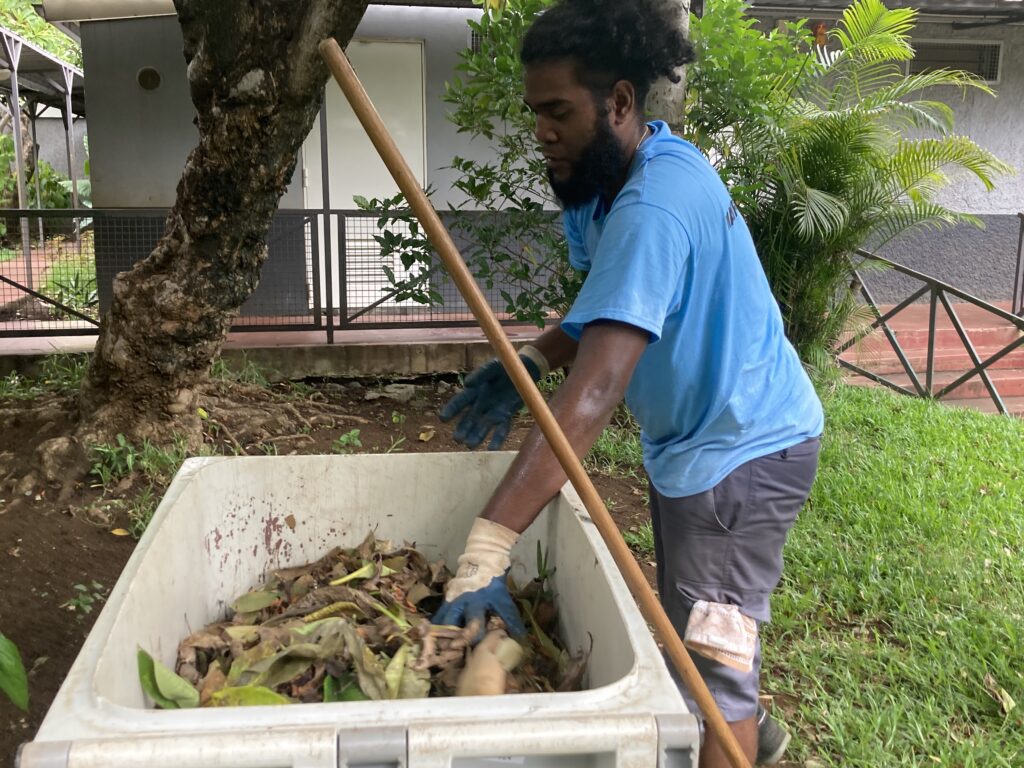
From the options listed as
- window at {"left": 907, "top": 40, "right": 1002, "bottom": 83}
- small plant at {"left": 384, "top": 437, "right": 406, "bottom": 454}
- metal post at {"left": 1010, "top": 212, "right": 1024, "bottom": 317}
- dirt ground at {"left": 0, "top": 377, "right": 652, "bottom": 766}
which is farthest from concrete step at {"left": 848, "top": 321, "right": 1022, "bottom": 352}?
small plant at {"left": 384, "top": 437, "right": 406, "bottom": 454}

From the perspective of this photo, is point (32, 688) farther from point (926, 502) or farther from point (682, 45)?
point (926, 502)

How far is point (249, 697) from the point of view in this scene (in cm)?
152

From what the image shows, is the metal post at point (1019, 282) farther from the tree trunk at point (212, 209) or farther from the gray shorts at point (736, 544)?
the gray shorts at point (736, 544)

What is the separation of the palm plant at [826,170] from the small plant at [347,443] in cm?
254

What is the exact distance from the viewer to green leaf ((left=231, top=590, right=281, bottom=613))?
221 centimetres

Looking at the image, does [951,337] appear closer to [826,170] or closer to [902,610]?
[826,170]

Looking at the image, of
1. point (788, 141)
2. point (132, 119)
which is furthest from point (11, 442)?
point (788, 141)

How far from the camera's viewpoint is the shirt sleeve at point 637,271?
5.20 ft

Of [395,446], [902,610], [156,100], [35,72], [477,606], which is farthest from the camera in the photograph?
[35,72]

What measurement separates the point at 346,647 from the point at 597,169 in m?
1.15

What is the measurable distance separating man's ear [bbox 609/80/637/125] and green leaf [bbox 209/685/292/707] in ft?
4.40

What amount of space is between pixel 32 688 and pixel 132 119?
5975 millimetres

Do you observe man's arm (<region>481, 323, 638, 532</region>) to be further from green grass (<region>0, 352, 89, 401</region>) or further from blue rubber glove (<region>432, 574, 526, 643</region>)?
green grass (<region>0, 352, 89, 401</region>)

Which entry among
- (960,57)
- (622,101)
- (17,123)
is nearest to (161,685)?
(622,101)
